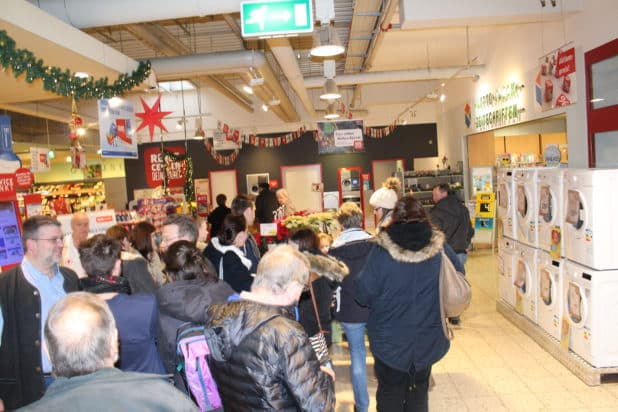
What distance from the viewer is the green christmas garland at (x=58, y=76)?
4219 mm

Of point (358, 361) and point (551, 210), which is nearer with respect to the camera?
point (358, 361)

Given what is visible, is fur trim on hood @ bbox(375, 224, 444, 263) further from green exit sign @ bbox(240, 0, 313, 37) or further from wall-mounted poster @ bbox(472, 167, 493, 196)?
wall-mounted poster @ bbox(472, 167, 493, 196)

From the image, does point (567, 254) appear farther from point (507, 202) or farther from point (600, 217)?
point (507, 202)

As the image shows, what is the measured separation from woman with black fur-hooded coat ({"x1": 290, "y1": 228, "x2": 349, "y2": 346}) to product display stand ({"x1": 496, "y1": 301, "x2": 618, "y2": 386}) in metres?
2.30

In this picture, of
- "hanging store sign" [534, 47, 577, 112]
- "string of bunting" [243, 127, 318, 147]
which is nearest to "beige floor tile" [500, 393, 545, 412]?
"hanging store sign" [534, 47, 577, 112]

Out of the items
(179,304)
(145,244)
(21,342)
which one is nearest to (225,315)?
(179,304)

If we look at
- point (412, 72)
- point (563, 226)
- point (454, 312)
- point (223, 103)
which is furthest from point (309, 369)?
point (223, 103)

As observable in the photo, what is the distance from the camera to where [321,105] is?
17766mm

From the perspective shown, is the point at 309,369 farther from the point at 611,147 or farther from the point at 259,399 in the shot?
the point at 611,147

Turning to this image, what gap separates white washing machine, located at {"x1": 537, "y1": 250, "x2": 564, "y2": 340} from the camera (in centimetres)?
476

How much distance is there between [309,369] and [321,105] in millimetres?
16309

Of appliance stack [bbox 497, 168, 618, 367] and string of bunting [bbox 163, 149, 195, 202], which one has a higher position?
string of bunting [bbox 163, 149, 195, 202]

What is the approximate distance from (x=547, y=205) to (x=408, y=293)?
110 inches

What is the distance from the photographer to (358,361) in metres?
3.72
